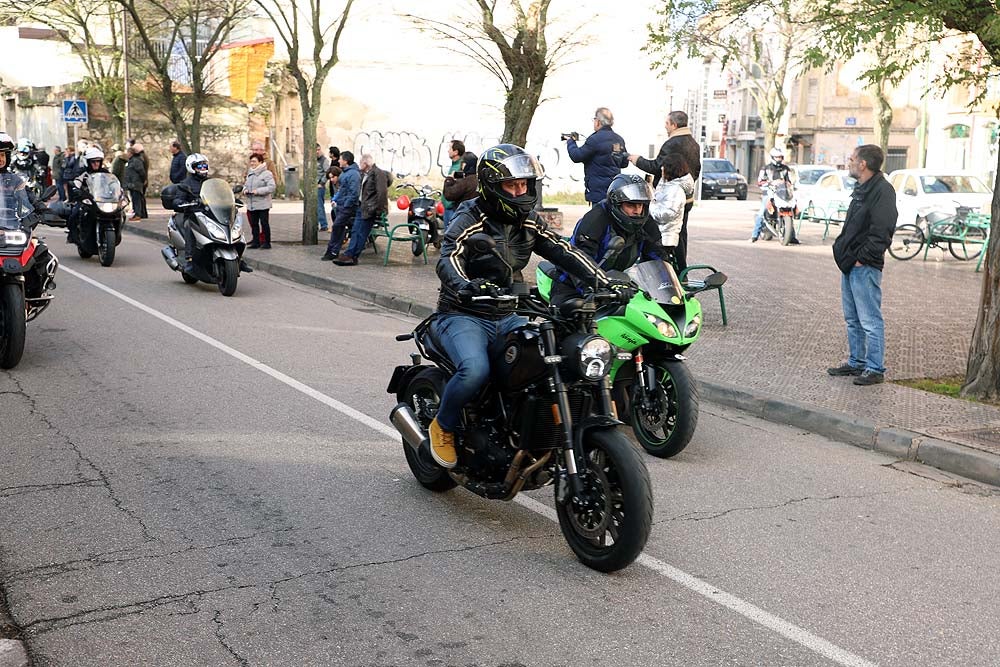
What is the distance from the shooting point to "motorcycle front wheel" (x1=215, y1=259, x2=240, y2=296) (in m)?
13.6

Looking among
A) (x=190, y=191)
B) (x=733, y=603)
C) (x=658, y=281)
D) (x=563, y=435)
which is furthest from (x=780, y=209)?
(x=733, y=603)

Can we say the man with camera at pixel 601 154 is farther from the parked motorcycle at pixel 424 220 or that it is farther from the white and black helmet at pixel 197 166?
the parked motorcycle at pixel 424 220

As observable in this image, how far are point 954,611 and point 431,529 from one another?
2.32 metres

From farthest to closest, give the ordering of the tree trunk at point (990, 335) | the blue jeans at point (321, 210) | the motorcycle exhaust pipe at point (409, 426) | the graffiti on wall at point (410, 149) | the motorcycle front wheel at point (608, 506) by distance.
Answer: the graffiti on wall at point (410, 149), the blue jeans at point (321, 210), the tree trunk at point (990, 335), the motorcycle exhaust pipe at point (409, 426), the motorcycle front wheel at point (608, 506)

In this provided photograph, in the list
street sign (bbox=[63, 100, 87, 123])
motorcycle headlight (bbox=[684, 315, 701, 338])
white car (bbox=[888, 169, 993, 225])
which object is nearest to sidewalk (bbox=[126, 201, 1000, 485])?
motorcycle headlight (bbox=[684, 315, 701, 338])

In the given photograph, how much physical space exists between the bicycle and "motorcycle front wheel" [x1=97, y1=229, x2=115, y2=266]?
1313 centimetres

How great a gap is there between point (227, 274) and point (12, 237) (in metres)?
5.06

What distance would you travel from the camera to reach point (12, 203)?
29.0ft

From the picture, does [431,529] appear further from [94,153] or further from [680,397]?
[94,153]

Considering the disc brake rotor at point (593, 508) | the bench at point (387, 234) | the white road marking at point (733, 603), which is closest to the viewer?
the white road marking at point (733, 603)

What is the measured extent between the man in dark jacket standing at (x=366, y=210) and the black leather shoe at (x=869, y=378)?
33.1 ft

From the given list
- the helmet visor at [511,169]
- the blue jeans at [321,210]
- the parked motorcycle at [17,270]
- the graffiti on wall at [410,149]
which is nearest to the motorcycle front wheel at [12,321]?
the parked motorcycle at [17,270]

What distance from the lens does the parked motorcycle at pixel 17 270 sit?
337 inches

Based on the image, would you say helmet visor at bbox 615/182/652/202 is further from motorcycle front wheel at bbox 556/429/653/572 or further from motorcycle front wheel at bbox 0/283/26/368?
motorcycle front wheel at bbox 0/283/26/368
